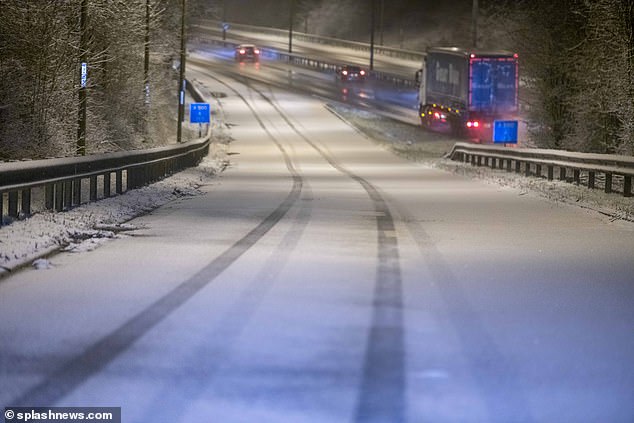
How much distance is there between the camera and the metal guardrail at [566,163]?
29.2m

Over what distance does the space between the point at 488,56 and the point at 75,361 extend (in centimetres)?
5474

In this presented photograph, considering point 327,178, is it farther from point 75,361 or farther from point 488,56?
point 75,361

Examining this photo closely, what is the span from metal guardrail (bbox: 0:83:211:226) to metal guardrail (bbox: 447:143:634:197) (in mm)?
11579

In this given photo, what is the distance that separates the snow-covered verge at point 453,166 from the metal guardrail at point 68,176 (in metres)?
9.76

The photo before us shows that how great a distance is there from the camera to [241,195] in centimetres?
2856

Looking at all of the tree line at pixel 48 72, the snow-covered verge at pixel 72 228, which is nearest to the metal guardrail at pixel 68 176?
the snow-covered verge at pixel 72 228

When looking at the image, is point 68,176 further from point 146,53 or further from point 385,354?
point 146,53

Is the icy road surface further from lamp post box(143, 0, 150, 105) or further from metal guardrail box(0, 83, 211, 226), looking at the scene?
lamp post box(143, 0, 150, 105)

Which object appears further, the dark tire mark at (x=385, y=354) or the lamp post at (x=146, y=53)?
the lamp post at (x=146, y=53)

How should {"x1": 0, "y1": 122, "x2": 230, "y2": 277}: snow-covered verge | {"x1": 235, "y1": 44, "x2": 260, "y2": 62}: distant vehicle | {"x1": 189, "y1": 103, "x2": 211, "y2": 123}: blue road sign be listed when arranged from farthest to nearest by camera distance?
{"x1": 235, "y1": 44, "x2": 260, "y2": 62}: distant vehicle
{"x1": 189, "y1": 103, "x2": 211, "y2": 123}: blue road sign
{"x1": 0, "y1": 122, "x2": 230, "y2": 277}: snow-covered verge

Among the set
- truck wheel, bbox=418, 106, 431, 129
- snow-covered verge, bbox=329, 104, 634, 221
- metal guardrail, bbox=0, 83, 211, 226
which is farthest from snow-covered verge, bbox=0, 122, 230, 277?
truck wheel, bbox=418, 106, 431, 129

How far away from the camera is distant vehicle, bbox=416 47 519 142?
61688mm

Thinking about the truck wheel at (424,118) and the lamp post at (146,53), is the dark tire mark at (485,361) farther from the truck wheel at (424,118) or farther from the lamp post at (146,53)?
the truck wheel at (424,118)

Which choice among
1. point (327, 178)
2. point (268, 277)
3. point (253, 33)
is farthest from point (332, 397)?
point (253, 33)
